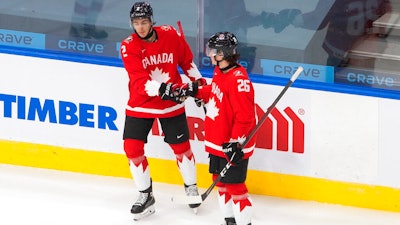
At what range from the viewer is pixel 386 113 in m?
6.49

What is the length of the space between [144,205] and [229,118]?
34.6 inches

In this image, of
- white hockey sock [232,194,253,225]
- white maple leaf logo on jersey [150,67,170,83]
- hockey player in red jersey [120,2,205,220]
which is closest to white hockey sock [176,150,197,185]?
hockey player in red jersey [120,2,205,220]

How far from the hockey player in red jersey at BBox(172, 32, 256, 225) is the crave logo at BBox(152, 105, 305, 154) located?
23.9 inches

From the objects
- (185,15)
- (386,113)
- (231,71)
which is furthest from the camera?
(185,15)

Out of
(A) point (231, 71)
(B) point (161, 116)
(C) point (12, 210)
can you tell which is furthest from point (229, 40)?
(C) point (12, 210)

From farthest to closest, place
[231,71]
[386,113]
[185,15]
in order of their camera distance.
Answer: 1. [185,15]
2. [386,113]
3. [231,71]

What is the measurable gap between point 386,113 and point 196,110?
1079 mm

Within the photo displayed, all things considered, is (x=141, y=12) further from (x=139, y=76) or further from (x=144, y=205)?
(x=144, y=205)

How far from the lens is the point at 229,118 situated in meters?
5.99

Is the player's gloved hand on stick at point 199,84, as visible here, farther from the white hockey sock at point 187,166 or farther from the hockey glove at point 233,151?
the hockey glove at point 233,151

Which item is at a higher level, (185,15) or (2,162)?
(185,15)

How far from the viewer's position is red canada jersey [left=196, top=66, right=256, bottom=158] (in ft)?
19.2

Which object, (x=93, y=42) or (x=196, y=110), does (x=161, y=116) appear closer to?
(x=196, y=110)

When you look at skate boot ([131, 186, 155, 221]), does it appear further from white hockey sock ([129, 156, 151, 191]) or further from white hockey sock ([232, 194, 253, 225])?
white hockey sock ([232, 194, 253, 225])
